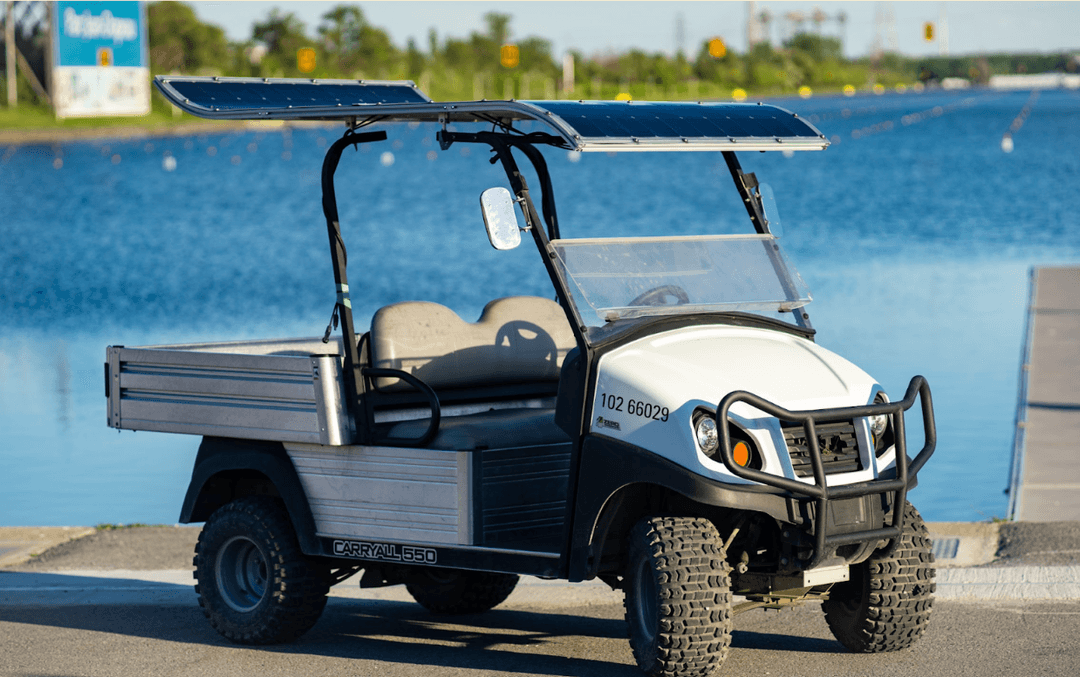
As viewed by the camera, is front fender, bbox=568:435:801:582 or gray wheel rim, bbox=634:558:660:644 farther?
gray wheel rim, bbox=634:558:660:644

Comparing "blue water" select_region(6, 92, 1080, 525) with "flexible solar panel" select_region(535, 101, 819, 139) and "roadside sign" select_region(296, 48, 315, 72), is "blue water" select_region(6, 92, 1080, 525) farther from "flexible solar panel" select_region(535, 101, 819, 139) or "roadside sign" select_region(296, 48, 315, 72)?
"roadside sign" select_region(296, 48, 315, 72)

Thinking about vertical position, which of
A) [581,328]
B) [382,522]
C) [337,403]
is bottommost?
[382,522]

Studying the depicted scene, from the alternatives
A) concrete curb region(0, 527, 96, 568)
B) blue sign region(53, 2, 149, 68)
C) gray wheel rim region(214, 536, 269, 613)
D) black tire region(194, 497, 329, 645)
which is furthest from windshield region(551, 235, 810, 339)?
blue sign region(53, 2, 149, 68)

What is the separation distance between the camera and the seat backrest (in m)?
6.38

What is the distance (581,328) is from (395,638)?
188 centimetres

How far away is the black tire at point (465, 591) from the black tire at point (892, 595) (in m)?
1.74

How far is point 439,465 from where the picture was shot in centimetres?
584

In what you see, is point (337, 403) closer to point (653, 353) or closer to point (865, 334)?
point (653, 353)

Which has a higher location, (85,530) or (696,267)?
(696,267)

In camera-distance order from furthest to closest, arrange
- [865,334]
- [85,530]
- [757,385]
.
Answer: [865,334], [85,530], [757,385]

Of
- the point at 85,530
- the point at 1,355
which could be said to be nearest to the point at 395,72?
the point at 1,355

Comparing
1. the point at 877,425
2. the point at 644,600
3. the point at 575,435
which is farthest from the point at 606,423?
the point at 877,425

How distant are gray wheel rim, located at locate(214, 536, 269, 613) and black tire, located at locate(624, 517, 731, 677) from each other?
1.97 meters

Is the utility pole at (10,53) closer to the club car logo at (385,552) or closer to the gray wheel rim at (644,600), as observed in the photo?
the club car logo at (385,552)
